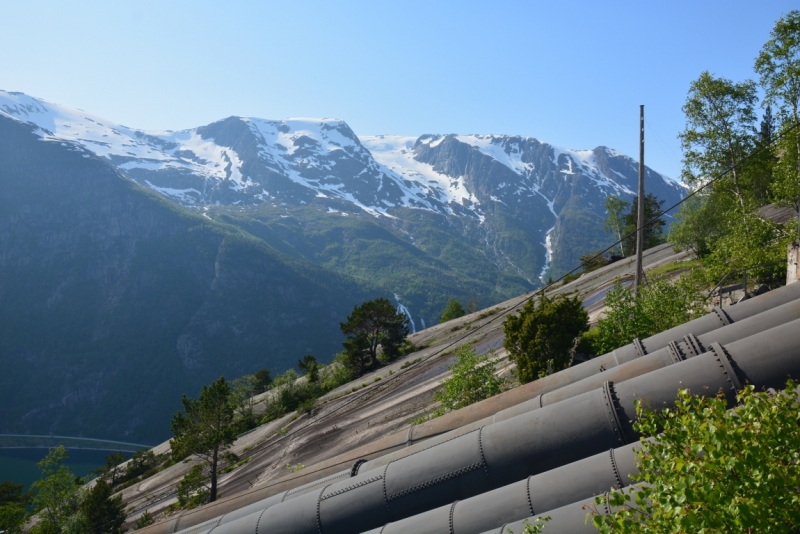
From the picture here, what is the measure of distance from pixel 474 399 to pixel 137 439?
208 metres

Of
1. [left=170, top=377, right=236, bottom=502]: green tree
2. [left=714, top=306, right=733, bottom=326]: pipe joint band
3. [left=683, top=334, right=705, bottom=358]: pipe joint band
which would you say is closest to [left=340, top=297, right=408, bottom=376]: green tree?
[left=170, top=377, right=236, bottom=502]: green tree

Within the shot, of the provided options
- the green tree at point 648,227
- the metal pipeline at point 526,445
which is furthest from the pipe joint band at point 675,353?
the green tree at point 648,227

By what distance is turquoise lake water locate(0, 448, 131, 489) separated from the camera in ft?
434

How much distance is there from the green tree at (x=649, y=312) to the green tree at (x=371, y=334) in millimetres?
44689

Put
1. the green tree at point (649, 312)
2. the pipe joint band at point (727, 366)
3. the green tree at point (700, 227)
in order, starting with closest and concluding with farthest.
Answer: the pipe joint band at point (727, 366) → the green tree at point (649, 312) → the green tree at point (700, 227)

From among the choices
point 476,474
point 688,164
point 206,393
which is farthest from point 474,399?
point 688,164

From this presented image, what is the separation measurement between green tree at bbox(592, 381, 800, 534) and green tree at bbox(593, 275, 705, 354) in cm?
1892

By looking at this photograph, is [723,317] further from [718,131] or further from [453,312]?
[453,312]

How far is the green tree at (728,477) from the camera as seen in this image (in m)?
4.83

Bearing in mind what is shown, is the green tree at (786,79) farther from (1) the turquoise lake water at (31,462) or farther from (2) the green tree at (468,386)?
(1) the turquoise lake water at (31,462)

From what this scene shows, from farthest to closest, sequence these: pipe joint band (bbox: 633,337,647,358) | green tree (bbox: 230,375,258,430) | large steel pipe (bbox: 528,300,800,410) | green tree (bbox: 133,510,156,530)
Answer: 1. green tree (bbox: 230,375,258,430)
2. green tree (bbox: 133,510,156,530)
3. pipe joint band (bbox: 633,337,647,358)
4. large steel pipe (bbox: 528,300,800,410)

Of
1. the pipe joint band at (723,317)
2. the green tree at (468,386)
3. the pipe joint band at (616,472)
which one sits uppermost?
the pipe joint band at (723,317)

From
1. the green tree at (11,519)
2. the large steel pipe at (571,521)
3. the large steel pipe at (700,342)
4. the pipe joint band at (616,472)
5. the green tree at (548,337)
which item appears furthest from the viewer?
the green tree at (11,519)

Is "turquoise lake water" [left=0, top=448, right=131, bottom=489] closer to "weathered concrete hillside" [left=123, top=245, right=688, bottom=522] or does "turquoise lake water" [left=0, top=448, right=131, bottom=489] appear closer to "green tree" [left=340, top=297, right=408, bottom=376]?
"green tree" [left=340, top=297, right=408, bottom=376]
